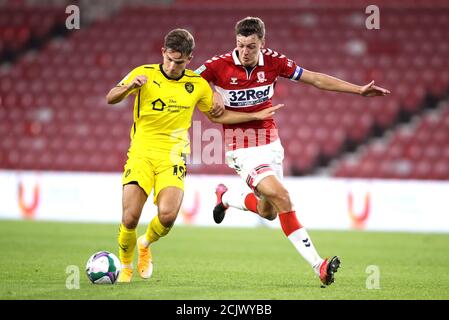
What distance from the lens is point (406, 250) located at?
11648mm

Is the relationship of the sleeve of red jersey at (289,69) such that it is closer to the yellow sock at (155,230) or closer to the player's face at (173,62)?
the player's face at (173,62)

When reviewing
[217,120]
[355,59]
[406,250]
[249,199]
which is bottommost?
[406,250]

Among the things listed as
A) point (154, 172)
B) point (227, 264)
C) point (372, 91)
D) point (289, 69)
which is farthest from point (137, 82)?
point (227, 264)

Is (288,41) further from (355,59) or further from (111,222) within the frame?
(111,222)

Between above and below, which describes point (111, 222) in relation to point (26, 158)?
below

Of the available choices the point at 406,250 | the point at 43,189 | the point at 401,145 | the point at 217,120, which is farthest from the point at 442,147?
the point at 217,120

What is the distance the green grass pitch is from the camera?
6668mm

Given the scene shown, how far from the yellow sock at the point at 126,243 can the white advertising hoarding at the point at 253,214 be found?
7.65 metres

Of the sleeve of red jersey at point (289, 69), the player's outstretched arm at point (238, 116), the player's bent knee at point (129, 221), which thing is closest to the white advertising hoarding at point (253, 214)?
the sleeve of red jersey at point (289, 69)

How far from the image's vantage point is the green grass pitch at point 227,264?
21.9 feet

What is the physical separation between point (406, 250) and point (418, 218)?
390 centimetres

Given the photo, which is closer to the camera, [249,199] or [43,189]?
[249,199]

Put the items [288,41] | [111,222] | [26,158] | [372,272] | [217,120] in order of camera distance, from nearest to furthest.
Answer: [217,120] < [372,272] < [111,222] < [26,158] < [288,41]

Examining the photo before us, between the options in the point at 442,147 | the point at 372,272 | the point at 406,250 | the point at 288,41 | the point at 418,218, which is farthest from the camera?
the point at 288,41
